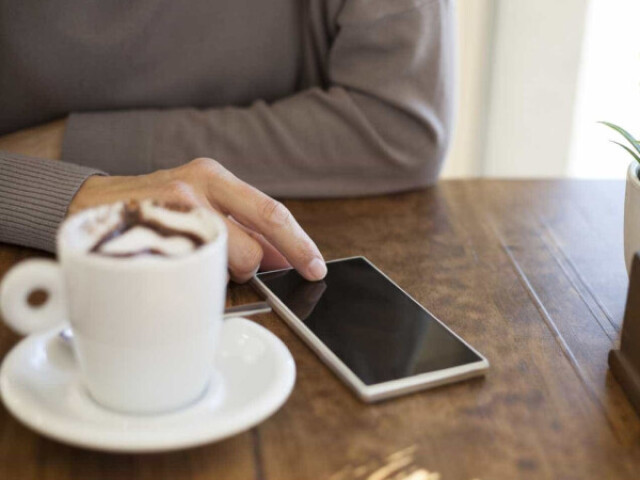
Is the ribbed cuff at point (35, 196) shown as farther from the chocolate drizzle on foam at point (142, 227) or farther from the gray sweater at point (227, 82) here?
the chocolate drizzle on foam at point (142, 227)

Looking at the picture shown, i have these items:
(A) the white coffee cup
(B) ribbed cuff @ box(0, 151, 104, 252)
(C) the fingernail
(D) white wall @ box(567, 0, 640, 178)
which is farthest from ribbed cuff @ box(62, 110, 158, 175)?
(D) white wall @ box(567, 0, 640, 178)

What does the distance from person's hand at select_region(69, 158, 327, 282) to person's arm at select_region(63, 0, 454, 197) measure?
253 mm

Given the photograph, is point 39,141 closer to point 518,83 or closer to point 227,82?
point 227,82

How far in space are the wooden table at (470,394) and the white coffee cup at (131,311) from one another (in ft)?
0.14

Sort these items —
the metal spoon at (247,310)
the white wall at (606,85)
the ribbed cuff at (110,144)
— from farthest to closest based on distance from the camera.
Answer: the white wall at (606,85)
the ribbed cuff at (110,144)
the metal spoon at (247,310)

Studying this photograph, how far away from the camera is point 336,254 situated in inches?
31.7

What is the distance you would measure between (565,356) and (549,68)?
147 centimetres

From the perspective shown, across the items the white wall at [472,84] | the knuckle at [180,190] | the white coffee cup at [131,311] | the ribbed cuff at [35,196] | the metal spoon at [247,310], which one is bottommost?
the white wall at [472,84]

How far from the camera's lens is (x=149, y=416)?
48 cm

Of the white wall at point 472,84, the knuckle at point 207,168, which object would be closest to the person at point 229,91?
the knuckle at point 207,168

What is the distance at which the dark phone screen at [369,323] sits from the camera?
57cm

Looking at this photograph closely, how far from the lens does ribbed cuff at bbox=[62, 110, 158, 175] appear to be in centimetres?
98

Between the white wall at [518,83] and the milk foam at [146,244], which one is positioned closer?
the milk foam at [146,244]

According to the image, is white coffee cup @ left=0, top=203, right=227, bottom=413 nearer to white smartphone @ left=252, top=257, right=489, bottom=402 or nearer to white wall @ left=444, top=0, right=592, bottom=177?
white smartphone @ left=252, top=257, right=489, bottom=402
